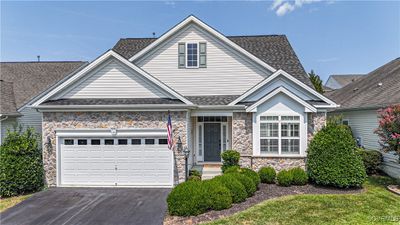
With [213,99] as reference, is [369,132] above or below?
below

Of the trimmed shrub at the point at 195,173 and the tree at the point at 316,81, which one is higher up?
the tree at the point at 316,81

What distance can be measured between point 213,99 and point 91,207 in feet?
25.5

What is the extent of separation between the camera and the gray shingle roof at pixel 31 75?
1739 centimetres

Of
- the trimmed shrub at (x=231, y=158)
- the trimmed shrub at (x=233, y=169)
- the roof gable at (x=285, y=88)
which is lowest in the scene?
the trimmed shrub at (x=233, y=169)

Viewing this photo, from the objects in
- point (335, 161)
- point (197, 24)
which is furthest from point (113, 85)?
point (335, 161)

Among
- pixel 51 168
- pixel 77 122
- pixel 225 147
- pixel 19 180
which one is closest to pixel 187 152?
pixel 225 147

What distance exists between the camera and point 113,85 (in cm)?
1223

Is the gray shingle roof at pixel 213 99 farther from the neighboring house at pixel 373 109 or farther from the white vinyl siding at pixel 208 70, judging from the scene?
the neighboring house at pixel 373 109

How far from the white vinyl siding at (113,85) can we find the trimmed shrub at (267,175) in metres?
5.97

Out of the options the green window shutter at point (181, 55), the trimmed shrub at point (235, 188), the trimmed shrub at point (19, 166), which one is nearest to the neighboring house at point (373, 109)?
the trimmed shrub at point (235, 188)

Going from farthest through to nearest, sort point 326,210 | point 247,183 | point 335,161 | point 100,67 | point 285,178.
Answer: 1. point 100,67
2. point 285,178
3. point 335,161
4. point 247,183
5. point 326,210

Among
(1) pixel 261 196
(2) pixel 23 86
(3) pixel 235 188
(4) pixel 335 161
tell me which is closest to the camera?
(3) pixel 235 188

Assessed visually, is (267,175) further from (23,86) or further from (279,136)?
(23,86)

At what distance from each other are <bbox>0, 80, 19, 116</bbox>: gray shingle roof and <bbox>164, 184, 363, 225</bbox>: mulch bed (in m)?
12.5
